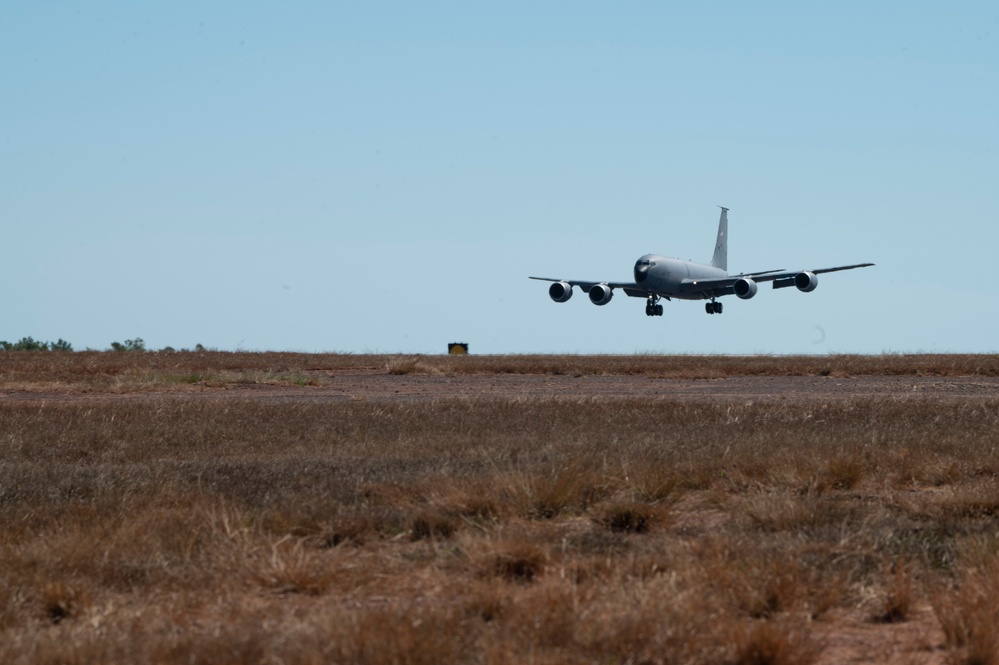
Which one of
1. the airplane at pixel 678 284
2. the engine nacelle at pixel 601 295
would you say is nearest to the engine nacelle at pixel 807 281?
the airplane at pixel 678 284

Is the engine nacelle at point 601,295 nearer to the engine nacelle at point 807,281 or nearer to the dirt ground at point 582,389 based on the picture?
the engine nacelle at point 807,281

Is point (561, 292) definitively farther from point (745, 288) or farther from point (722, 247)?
point (722, 247)

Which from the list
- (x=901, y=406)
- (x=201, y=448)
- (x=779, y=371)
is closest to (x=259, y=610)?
(x=201, y=448)

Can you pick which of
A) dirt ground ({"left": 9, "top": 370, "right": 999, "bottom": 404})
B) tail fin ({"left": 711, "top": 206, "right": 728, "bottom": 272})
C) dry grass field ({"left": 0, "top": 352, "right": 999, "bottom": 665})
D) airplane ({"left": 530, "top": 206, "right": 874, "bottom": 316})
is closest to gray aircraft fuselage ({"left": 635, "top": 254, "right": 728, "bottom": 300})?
airplane ({"left": 530, "top": 206, "right": 874, "bottom": 316})

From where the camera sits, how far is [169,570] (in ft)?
22.7

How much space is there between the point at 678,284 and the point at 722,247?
23.8 metres

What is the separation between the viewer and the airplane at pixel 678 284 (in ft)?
212

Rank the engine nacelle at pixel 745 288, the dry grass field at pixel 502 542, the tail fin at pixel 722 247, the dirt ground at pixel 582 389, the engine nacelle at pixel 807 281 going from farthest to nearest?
the tail fin at pixel 722 247 < the engine nacelle at pixel 745 288 < the engine nacelle at pixel 807 281 < the dirt ground at pixel 582 389 < the dry grass field at pixel 502 542

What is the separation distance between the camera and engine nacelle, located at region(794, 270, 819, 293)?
6188cm

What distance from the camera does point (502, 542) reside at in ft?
23.7

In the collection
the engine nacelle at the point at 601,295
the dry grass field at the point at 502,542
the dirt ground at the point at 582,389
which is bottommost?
the dry grass field at the point at 502,542

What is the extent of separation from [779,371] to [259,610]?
108 ft

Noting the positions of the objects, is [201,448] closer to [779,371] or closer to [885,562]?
[885,562]

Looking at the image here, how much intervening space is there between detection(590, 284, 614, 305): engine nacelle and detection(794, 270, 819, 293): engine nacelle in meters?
10.7
